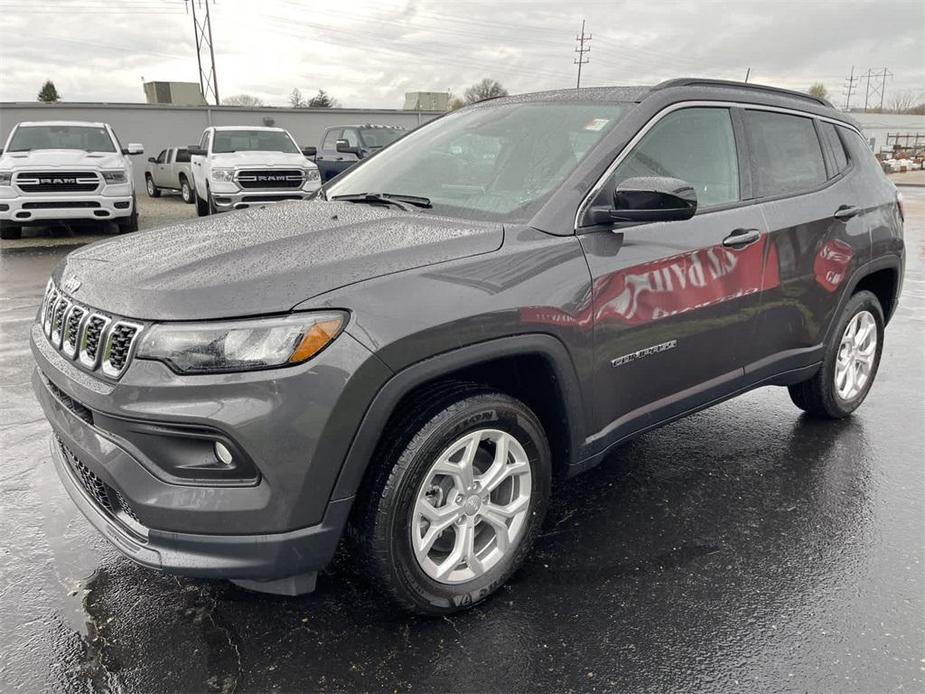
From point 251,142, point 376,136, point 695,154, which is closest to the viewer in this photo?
point 695,154

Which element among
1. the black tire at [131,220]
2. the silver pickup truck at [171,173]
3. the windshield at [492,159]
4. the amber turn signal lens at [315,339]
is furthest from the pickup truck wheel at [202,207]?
the amber turn signal lens at [315,339]

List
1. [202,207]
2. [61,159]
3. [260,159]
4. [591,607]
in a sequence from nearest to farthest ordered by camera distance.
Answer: [591,607]
[61,159]
[260,159]
[202,207]

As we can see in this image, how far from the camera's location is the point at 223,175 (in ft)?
42.3

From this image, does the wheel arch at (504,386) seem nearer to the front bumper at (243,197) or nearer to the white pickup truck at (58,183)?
→ the white pickup truck at (58,183)

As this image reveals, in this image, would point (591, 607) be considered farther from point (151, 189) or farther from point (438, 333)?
point (151, 189)

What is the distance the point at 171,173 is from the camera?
2091 centimetres

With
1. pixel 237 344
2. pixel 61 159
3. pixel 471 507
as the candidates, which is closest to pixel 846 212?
pixel 471 507

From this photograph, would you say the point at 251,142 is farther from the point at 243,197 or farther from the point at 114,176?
the point at 114,176

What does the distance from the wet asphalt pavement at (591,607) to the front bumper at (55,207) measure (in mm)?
8630

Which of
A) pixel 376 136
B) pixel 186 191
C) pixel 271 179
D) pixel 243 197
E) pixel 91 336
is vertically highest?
pixel 376 136

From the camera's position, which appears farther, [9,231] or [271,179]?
[271,179]

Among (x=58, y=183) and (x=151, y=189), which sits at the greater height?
(x=58, y=183)

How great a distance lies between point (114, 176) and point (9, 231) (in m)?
2.24

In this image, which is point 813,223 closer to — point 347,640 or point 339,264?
point 339,264
